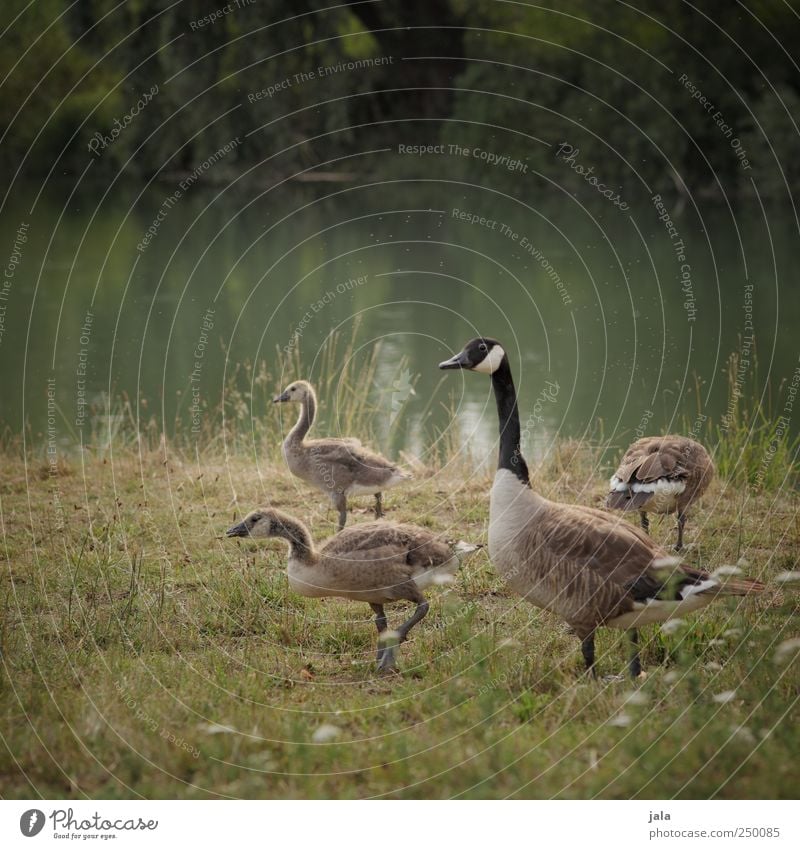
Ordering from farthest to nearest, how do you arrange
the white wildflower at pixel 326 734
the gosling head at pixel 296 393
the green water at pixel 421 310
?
1. the green water at pixel 421 310
2. the gosling head at pixel 296 393
3. the white wildflower at pixel 326 734

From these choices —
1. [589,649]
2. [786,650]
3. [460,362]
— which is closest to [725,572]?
[786,650]

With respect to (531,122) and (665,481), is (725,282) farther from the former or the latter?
(665,481)

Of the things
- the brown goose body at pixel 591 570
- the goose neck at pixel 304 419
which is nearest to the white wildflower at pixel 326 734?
the brown goose body at pixel 591 570

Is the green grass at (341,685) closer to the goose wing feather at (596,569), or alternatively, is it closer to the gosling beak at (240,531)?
the goose wing feather at (596,569)

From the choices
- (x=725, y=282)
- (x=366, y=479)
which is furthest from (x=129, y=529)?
(x=725, y=282)

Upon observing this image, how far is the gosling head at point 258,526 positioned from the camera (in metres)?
7.70

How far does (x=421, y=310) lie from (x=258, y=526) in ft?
65.5

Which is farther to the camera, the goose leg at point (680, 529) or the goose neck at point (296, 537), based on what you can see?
the goose leg at point (680, 529)

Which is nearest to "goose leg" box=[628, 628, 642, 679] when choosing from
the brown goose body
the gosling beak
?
the brown goose body

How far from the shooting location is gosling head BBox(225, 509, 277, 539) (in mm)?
7703

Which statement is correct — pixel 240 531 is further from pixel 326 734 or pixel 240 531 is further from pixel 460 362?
pixel 326 734

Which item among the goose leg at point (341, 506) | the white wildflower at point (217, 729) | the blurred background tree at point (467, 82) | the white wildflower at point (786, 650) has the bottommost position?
the white wildflower at point (217, 729)

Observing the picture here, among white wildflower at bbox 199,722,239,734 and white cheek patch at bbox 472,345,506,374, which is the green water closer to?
white cheek patch at bbox 472,345,506,374

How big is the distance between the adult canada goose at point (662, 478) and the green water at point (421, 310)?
11.3ft
